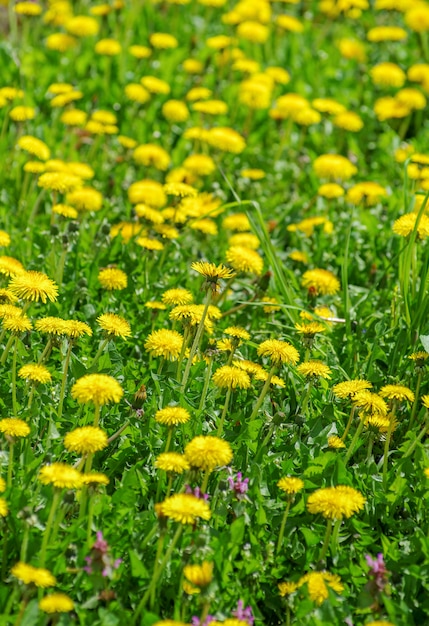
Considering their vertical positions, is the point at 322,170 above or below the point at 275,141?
above

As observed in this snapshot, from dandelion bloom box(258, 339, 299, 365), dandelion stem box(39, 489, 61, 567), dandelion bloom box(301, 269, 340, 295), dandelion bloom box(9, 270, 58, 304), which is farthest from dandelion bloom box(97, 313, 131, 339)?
dandelion bloom box(301, 269, 340, 295)

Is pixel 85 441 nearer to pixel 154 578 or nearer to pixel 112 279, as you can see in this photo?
pixel 154 578

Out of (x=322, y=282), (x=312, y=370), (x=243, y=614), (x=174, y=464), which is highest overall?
(x=174, y=464)

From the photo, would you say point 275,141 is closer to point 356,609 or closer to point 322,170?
point 322,170

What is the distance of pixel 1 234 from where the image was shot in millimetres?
3266

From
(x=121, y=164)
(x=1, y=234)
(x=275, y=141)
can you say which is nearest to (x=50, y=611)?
(x=1, y=234)

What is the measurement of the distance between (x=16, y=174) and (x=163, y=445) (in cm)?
223

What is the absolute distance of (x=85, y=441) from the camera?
7.36 ft

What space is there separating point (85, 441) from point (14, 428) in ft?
0.74

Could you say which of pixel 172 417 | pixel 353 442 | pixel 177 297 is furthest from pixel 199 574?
pixel 177 297

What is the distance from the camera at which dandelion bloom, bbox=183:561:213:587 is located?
77.8 inches

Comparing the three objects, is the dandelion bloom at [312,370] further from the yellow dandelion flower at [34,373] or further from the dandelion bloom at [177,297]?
the yellow dandelion flower at [34,373]

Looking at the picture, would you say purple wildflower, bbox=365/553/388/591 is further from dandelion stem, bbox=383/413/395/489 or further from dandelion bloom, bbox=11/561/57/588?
dandelion bloom, bbox=11/561/57/588

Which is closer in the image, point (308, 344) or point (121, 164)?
point (308, 344)
